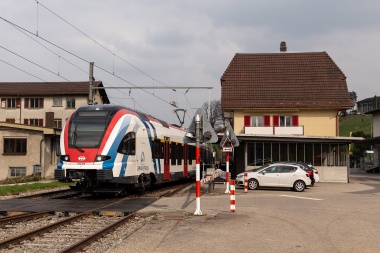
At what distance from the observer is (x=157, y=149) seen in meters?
20.4

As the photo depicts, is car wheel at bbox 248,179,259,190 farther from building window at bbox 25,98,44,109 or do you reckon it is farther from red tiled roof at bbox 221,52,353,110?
building window at bbox 25,98,44,109

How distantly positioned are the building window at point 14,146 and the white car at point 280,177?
69.3ft

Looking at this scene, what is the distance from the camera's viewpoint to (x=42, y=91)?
57.6 m

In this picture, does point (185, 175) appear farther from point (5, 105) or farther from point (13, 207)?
point (5, 105)

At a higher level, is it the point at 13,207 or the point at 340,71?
the point at 340,71

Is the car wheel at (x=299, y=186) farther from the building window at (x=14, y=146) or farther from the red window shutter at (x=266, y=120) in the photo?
the building window at (x=14, y=146)

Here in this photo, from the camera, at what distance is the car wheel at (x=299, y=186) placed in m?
22.4

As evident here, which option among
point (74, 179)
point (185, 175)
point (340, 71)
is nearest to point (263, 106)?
point (340, 71)

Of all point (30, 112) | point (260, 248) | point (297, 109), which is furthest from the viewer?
point (30, 112)

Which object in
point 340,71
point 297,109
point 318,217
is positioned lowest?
point 318,217

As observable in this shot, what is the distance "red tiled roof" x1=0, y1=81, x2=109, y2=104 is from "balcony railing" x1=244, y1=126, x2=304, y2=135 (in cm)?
2507

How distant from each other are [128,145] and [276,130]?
2314 centimetres

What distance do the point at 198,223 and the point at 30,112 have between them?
166 ft

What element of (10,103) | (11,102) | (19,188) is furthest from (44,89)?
(19,188)
